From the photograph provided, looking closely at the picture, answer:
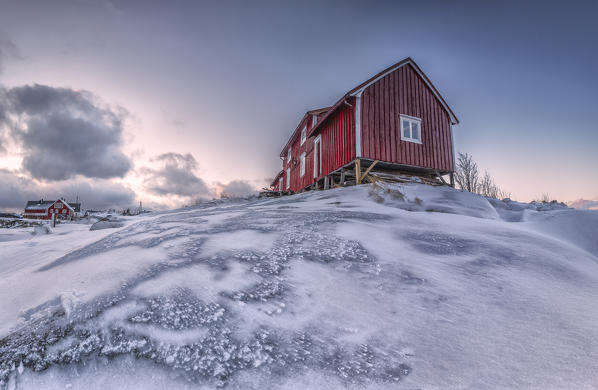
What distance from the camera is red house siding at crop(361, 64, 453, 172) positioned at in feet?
25.6

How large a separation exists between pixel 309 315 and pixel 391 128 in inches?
325

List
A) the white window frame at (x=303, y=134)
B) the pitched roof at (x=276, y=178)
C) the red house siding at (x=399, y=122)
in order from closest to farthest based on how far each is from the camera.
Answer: the red house siding at (x=399, y=122) < the white window frame at (x=303, y=134) < the pitched roof at (x=276, y=178)

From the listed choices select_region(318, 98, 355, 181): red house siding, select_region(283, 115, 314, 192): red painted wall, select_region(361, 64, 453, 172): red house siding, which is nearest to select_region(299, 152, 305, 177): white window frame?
select_region(283, 115, 314, 192): red painted wall

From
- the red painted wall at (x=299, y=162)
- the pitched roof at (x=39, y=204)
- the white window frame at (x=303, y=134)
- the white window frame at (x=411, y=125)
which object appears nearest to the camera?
the white window frame at (x=411, y=125)

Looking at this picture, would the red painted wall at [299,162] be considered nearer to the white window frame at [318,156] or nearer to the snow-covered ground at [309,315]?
the white window frame at [318,156]

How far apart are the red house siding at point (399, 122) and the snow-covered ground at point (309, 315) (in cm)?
652

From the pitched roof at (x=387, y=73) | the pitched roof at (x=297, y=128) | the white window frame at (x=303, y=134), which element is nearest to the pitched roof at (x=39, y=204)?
the pitched roof at (x=297, y=128)

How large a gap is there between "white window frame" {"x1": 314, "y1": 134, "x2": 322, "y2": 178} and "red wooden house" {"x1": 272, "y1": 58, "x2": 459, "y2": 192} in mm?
139

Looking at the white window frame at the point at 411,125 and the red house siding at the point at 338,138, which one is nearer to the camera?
the red house siding at the point at 338,138

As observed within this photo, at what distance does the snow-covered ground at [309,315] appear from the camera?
27.5 inches

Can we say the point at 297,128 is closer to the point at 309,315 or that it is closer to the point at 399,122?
the point at 399,122

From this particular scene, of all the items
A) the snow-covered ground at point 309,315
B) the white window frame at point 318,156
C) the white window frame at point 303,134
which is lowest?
the snow-covered ground at point 309,315

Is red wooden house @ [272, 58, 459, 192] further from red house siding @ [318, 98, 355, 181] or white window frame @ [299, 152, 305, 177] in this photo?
white window frame @ [299, 152, 305, 177]

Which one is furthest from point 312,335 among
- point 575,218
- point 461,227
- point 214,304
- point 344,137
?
point 344,137
